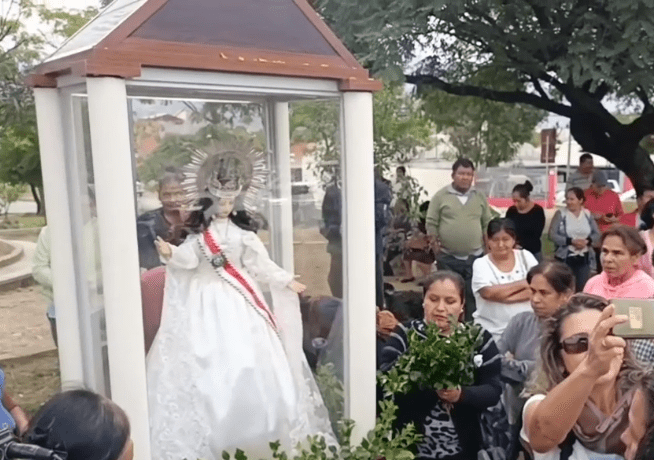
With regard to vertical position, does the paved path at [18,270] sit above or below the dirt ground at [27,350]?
above

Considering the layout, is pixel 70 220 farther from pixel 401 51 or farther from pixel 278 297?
pixel 401 51

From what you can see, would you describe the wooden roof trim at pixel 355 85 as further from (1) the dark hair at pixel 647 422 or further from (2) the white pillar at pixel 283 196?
(1) the dark hair at pixel 647 422

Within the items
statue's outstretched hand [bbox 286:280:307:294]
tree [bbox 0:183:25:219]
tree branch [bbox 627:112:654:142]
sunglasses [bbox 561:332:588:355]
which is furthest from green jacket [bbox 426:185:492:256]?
tree [bbox 0:183:25:219]

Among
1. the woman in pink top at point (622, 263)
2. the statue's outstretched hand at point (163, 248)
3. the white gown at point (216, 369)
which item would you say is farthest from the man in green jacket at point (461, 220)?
the statue's outstretched hand at point (163, 248)

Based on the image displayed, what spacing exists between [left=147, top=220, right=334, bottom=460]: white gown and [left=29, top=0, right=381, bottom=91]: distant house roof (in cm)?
68

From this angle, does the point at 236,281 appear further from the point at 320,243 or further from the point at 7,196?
the point at 7,196

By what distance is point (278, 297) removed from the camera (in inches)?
94.0

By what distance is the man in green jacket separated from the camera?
14.9ft

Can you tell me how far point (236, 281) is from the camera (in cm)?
227

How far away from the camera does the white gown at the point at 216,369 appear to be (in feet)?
7.04

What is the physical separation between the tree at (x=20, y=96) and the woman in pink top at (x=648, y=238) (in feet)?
12.8

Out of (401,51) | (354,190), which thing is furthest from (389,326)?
(401,51)

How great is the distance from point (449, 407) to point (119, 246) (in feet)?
4.17

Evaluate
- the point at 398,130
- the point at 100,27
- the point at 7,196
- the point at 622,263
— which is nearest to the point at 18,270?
the point at 7,196
